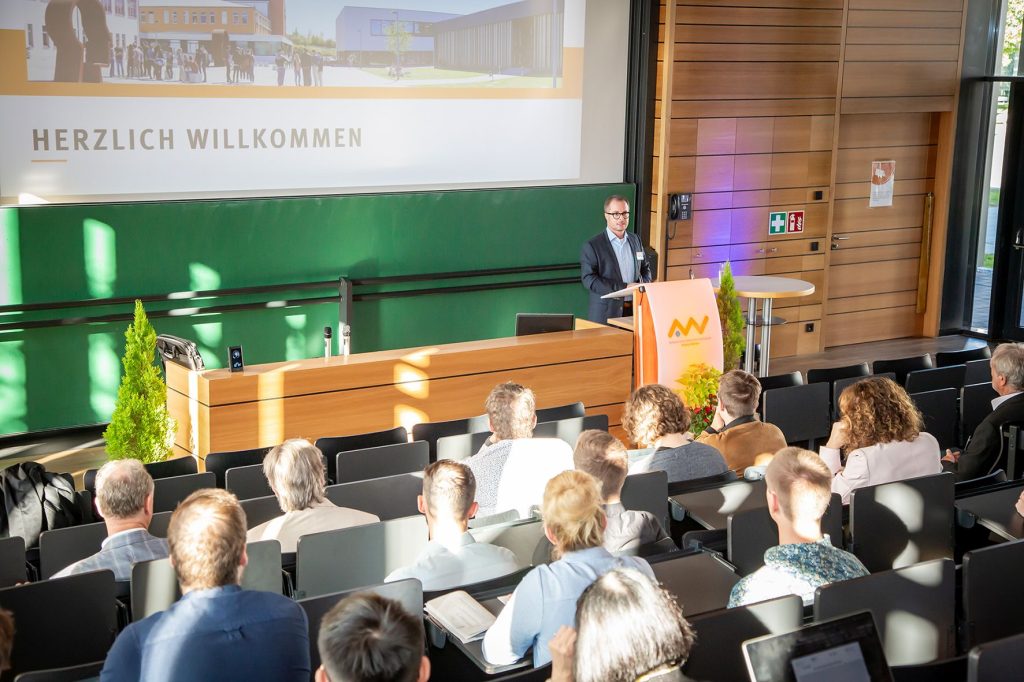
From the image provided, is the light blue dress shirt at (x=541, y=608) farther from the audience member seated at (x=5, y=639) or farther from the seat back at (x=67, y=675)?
the audience member seated at (x=5, y=639)

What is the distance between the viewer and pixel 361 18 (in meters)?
8.88

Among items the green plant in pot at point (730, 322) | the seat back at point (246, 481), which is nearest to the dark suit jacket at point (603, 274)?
the green plant in pot at point (730, 322)

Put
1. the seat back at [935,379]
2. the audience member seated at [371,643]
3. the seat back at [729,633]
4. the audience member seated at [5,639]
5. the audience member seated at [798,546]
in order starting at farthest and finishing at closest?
the seat back at [935,379] → the audience member seated at [798,546] → the seat back at [729,633] → the audience member seated at [5,639] → the audience member seated at [371,643]

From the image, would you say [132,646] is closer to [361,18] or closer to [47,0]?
[47,0]

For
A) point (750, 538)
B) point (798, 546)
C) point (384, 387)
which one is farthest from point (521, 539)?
point (384, 387)

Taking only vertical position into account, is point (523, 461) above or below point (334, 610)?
below

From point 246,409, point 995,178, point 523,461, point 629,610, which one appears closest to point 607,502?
point 523,461

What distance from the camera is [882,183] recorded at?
1166 centimetres

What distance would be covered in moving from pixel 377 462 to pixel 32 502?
1.53 metres

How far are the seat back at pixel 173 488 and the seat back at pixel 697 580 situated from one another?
2255mm

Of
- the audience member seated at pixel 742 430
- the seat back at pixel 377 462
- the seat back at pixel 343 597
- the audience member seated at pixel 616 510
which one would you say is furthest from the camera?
A: the audience member seated at pixel 742 430

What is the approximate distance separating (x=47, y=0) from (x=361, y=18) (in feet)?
7.58

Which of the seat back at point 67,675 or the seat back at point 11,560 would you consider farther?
the seat back at point 11,560

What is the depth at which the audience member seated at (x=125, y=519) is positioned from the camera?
4.02m
